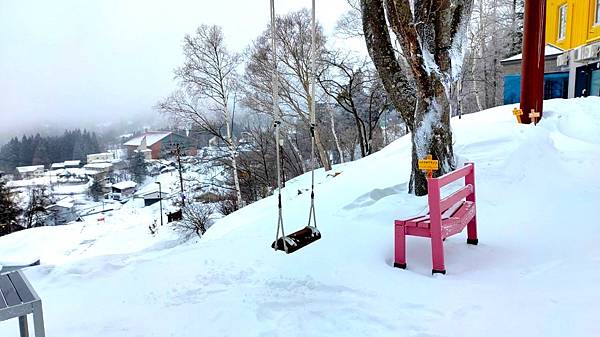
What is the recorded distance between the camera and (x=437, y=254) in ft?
8.97

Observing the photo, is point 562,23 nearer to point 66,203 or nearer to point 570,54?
point 570,54

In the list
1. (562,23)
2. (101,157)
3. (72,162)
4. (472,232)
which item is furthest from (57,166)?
(562,23)

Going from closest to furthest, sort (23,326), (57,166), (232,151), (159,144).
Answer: (23,326), (232,151), (57,166), (159,144)

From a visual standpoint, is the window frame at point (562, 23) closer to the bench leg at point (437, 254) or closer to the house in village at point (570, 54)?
the house in village at point (570, 54)

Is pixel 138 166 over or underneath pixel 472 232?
underneath

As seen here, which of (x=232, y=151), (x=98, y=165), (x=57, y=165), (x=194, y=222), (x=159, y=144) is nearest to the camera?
(x=194, y=222)

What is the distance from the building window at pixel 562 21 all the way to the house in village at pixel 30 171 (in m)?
20.3

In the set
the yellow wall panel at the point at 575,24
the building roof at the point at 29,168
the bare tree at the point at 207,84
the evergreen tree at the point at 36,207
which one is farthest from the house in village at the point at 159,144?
the yellow wall panel at the point at 575,24

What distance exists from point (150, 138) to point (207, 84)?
517 centimetres

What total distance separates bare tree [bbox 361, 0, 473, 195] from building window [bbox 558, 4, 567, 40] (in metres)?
13.2

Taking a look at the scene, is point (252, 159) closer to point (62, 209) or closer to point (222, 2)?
point (222, 2)

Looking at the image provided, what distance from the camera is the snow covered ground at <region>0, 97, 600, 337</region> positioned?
2.19 metres

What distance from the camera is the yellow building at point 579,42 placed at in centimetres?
1160

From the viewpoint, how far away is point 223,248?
3.79 m
